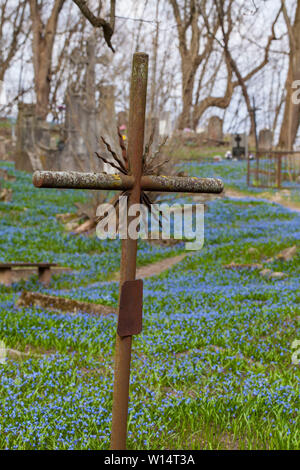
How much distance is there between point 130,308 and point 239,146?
37.7 meters

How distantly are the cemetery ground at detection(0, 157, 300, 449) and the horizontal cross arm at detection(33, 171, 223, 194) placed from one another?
6.57 ft

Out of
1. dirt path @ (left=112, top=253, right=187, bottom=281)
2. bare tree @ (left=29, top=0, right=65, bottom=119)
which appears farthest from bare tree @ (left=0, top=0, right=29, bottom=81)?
dirt path @ (left=112, top=253, right=187, bottom=281)

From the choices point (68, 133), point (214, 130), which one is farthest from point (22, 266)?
point (214, 130)

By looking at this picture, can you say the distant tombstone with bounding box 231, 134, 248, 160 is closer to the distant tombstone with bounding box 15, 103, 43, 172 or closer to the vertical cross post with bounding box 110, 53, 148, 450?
the distant tombstone with bounding box 15, 103, 43, 172

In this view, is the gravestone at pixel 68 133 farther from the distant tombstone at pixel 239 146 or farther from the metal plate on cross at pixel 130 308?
the metal plate on cross at pixel 130 308

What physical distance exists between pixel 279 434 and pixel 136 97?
8.67 ft

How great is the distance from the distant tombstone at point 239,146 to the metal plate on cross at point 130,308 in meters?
37.1

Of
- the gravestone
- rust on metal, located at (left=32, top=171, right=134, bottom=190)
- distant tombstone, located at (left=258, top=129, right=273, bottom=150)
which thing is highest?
distant tombstone, located at (left=258, top=129, right=273, bottom=150)

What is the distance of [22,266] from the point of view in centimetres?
1071

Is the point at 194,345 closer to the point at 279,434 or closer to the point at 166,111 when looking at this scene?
the point at 279,434

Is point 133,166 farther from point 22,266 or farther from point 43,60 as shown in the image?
point 43,60

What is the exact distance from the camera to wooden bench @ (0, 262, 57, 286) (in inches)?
406

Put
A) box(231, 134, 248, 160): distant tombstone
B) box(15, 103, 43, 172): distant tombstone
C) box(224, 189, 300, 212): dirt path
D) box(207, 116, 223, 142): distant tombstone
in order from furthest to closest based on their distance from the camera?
box(207, 116, 223, 142): distant tombstone < box(231, 134, 248, 160): distant tombstone < box(15, 103, 43, 172): distant tombstone < box(224, 189, 300, 212): dirt path
